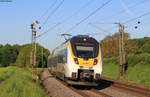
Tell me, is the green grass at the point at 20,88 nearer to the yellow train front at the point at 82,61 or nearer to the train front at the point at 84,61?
the yellow train front at the point at 82,61

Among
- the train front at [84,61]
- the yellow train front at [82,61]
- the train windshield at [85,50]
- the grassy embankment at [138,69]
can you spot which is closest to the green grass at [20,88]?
the yellow train front at [82,61]

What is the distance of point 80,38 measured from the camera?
22.8 meters

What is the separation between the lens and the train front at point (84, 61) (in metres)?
21.5

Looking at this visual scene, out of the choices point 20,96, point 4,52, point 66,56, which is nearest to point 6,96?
point 20,96

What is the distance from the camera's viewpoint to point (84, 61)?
21.7m

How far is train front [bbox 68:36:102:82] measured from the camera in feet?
70.5

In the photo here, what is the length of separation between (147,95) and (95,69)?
4.58 metres

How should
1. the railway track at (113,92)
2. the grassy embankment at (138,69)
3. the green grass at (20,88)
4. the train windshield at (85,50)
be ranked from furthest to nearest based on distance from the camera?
the grassy embankment at (138,69) → the train windshield at (85,50) → the railway track at (113,92) → the green grass at (20,88)

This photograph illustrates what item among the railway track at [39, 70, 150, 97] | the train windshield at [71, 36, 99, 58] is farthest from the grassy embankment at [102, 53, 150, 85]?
the train windshield at [71, 36, 99, 58]

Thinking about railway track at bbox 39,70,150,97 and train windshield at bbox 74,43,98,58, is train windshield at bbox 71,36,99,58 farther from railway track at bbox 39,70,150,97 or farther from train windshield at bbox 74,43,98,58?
railway track at bbox 39,70,150,97

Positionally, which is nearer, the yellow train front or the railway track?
the railway track

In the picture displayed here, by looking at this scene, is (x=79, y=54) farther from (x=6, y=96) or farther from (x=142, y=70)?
(x=142, y=70)

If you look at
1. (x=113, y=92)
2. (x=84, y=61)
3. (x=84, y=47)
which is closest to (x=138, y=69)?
(x=84, y=47)

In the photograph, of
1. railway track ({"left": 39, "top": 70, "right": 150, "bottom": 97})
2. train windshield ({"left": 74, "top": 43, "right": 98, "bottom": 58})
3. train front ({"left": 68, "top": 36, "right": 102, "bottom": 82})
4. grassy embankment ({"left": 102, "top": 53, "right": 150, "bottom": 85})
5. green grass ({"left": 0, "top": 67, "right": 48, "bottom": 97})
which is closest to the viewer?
green grass ({"left": 0, "top": 67, "right": 48, "bottom": 97})
